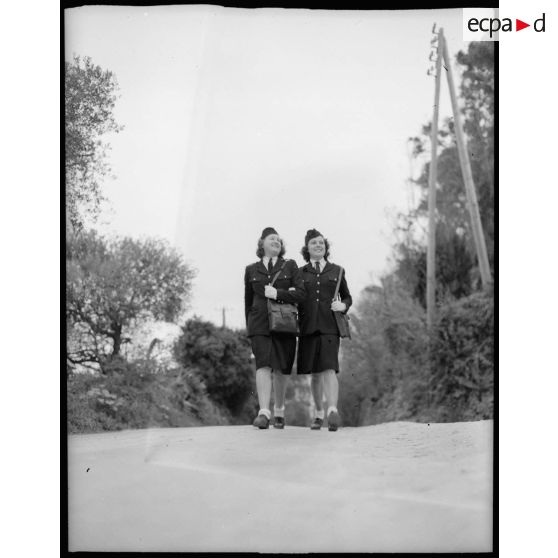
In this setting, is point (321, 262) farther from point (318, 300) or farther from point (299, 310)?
point (299, 310)

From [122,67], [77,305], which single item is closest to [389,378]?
[77,305]

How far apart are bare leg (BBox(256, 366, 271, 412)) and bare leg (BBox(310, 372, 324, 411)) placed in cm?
31

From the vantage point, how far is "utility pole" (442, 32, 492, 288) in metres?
6.13

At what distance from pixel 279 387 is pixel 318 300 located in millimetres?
661

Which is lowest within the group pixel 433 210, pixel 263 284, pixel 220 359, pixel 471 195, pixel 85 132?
pixel 220 359

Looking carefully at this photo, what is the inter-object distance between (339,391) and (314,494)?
4.15 ft

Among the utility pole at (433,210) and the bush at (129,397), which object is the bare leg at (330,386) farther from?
the utility pole at (433,210)

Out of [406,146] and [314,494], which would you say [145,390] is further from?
[406,146]

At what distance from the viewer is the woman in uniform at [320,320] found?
5.34 m

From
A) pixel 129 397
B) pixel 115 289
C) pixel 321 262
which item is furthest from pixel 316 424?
pixel 115 289

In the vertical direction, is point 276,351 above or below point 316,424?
above

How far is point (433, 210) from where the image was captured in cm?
662

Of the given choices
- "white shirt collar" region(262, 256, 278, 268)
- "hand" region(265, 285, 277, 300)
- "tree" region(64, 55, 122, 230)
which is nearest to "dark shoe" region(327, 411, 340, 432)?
"hand" region(265, 285, 277, 300)

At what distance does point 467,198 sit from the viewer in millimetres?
6746
